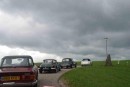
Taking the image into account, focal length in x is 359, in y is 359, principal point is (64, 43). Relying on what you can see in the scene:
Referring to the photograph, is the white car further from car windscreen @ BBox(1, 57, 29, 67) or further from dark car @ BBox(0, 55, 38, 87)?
dark car @ BBox(0, 55, 38, 87)

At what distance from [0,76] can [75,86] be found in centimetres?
487

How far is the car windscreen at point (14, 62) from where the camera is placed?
2033cm

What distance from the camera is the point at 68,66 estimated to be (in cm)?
5516

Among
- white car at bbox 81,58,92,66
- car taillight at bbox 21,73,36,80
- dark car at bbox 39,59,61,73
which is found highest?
white car at bbox 81,58,92,66

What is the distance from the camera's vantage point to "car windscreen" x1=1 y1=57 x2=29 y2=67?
20328 millimetres

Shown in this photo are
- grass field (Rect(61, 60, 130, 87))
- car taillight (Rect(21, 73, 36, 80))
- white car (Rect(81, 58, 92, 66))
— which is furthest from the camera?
white car (Rect(81, 58, 92, 66))

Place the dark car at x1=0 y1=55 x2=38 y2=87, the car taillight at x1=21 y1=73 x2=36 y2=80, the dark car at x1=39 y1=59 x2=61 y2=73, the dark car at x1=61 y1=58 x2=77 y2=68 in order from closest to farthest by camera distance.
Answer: the dark car at x1=0 y1=55 x2=38 y2=87 < the car taillight at x1=21 y1=73 x2=36 y2=80 < the dark car at x1=39 y1=59 x2=61 y2=73 < the dark car at x1=61 y1=58 x2=77 y2=68

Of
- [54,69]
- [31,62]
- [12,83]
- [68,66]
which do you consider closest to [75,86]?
[31,62]

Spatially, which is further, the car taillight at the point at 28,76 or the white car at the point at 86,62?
the white car at the point at 86,62

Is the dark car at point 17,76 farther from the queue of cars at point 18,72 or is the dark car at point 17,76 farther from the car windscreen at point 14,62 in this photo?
the car windscreen at point 14,62

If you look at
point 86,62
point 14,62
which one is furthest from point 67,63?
point 14,62

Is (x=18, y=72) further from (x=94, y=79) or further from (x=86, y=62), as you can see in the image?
(x=86, y=62)

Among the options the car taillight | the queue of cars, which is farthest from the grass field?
the car taillight

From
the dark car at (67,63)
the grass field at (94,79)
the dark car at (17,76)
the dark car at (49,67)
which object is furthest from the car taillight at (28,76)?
the dark car at (67,63)
